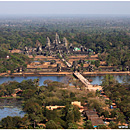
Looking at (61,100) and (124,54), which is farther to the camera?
(124,54)

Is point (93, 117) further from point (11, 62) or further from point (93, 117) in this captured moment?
point (11, 62)

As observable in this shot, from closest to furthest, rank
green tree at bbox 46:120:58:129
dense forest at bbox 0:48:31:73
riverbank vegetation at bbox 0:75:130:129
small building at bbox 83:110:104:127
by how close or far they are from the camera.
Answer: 1. green tree at bbox 46:120:58:129
2. riverbank vegetation at bbox 0:75:130:129
3. small building at bbox 83:110:104:127
4. dense forest at bbox 0:48:31:73

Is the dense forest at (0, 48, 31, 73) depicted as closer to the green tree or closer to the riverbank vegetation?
the riverbank vegetation

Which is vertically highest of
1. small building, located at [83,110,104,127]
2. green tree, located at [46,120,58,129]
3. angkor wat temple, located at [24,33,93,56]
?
green tree, located at [46,120,58,129]

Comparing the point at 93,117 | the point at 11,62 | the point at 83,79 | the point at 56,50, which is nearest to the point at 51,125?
the point at 93,117

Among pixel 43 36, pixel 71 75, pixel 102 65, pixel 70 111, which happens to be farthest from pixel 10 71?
pixel 43 36

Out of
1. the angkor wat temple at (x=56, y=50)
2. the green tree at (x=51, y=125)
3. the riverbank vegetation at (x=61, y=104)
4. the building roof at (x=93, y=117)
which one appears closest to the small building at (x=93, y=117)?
the building roof at (x=93, y=117)

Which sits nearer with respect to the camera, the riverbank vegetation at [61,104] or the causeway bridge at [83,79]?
the riverbank vegetation at [61,104]

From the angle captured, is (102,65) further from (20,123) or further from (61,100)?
(20,123)

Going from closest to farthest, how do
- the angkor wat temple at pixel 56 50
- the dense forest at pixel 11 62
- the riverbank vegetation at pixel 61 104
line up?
the riverbank vegetation at pixel 61 104 < the dense forest at pixel 11 62 < the angkor wat temple at pixel 56 50

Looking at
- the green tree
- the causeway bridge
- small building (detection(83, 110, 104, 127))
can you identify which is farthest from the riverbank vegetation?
the causeway bridge

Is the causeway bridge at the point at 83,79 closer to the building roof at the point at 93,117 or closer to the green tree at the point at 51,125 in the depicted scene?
the building roof at the point at 93,117
